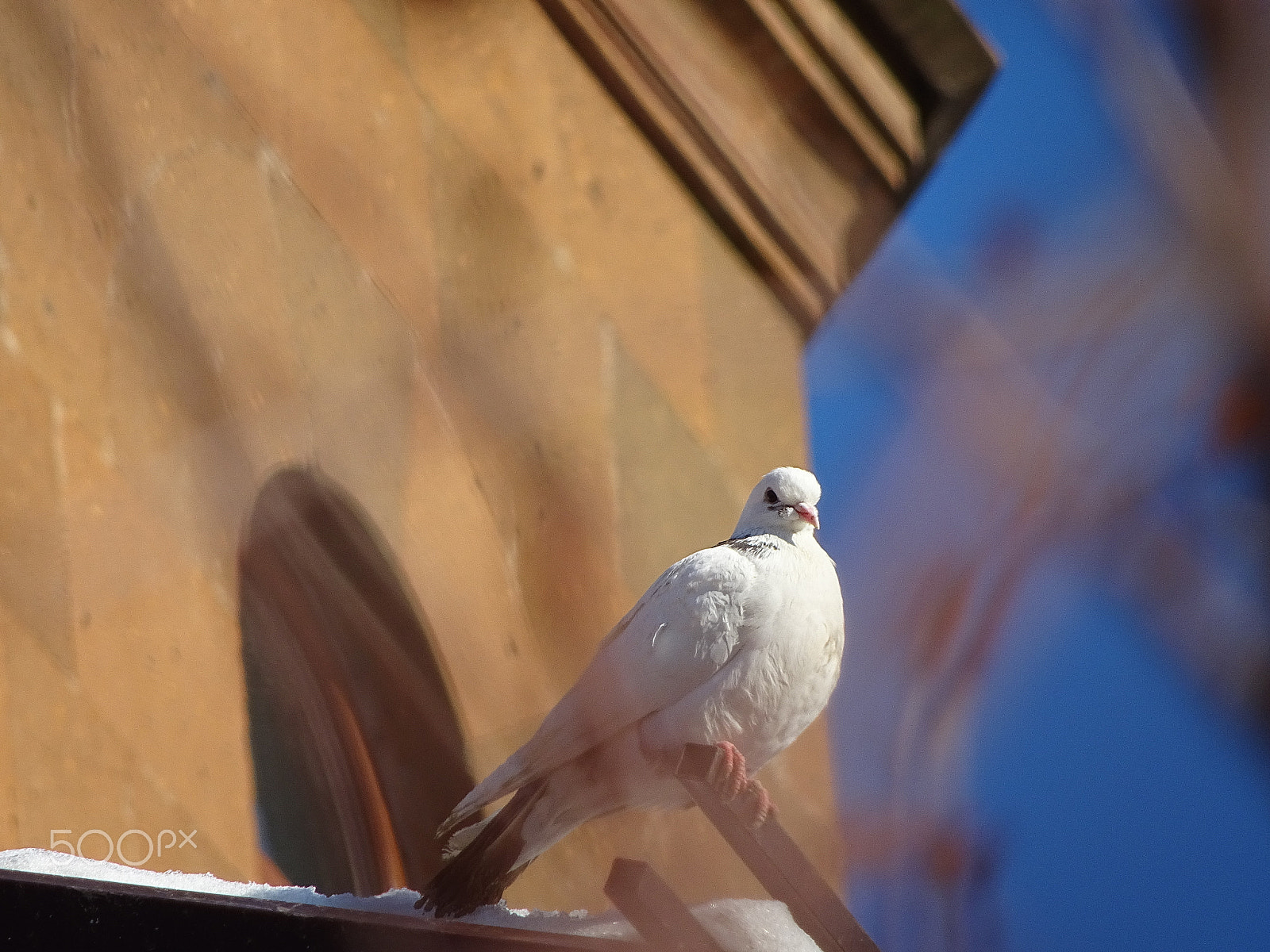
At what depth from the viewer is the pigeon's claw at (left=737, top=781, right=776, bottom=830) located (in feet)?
6.73

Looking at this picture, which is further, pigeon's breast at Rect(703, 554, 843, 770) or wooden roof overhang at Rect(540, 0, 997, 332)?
pigeon's breast at Rect(703, 554, 843, 770)

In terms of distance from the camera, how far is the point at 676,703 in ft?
8.15

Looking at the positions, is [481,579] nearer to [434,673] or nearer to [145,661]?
[434,673]

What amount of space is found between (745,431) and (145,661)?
182 cm

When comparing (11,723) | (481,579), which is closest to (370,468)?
(481,579)

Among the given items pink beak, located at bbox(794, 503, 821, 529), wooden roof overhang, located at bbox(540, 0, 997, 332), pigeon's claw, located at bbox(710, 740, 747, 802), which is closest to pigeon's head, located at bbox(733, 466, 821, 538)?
pink beak, located at bbox(794, 503, 821, 529)

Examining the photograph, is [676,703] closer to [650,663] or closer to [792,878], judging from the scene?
[650,663]

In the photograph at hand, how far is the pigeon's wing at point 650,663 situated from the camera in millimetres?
2371

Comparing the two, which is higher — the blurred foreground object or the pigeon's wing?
the blurred foreground object

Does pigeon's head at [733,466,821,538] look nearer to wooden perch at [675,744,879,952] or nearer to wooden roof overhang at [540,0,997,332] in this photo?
wooden roof overhang at [540,0,997,332]

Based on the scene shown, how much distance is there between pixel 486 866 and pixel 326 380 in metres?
1.36

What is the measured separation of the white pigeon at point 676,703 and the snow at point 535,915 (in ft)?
1.02

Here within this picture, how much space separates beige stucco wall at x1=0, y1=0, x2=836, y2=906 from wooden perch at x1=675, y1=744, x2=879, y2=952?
0.12 metres

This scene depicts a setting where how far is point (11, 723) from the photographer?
231 centimetres
